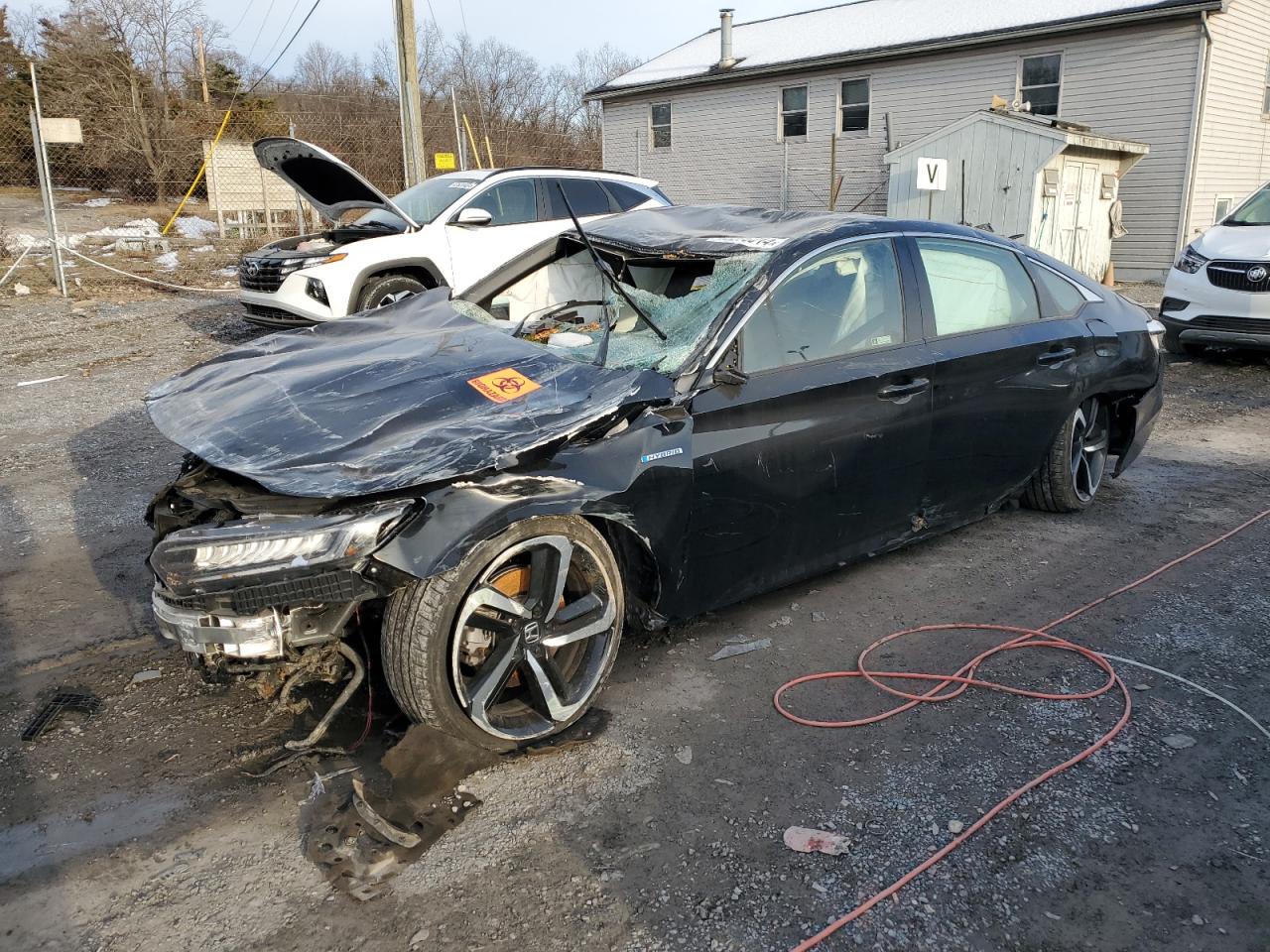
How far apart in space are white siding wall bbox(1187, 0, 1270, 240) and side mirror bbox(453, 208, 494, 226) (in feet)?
47.3

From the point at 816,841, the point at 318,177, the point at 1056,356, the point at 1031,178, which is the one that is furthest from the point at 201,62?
the point at 816,841

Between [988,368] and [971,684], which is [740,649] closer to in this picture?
[971,684]

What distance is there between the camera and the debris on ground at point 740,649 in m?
3.83

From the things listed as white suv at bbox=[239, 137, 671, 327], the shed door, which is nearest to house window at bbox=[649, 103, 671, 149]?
the shed door

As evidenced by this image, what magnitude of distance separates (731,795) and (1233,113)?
2047 cm

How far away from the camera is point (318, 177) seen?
523cm

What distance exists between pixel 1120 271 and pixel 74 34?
28201mm

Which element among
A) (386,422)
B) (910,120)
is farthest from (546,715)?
(910,120)

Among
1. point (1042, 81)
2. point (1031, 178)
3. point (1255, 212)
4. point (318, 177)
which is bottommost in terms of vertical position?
point (1255, 212)

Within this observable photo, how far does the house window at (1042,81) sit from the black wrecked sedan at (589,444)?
54.1 feet

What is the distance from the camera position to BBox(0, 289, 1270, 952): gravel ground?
96.0 inches

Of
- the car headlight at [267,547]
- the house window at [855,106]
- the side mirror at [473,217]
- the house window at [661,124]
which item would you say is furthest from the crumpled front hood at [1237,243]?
the house window at [661,124]

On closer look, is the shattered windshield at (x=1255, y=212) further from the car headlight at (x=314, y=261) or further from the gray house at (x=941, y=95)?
the car headlight at (x=314, y=261)

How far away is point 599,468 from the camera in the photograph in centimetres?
317
